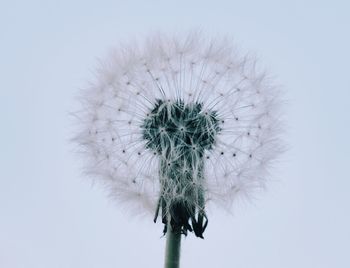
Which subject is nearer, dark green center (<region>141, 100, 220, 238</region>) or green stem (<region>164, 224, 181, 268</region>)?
green stem (<region>164, 224, 181, 268</region>)

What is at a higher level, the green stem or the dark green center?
the dark green center

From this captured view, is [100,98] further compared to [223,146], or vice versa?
[100,98]

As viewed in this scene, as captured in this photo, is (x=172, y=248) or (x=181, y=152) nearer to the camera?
(x=172, y=248)

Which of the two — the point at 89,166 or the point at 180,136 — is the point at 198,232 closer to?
the point at 180,136

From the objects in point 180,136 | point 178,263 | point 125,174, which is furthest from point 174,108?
point 178,263

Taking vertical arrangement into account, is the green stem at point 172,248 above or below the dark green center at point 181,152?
below
